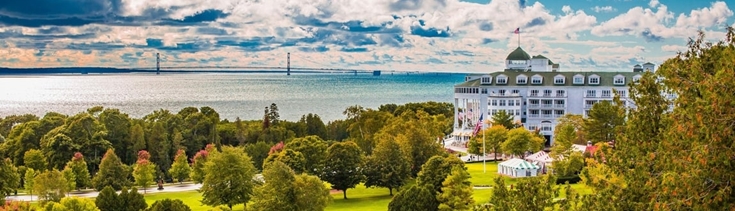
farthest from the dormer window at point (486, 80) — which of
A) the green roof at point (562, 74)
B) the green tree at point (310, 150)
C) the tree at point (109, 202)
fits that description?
the tree at point (109, 202)

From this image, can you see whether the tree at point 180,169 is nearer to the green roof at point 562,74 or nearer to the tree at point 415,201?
the tree at point 415,201

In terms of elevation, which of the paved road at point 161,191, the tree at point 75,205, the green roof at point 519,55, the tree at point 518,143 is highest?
the green roof at point 519,55

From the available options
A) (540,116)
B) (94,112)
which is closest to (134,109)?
(94,112)

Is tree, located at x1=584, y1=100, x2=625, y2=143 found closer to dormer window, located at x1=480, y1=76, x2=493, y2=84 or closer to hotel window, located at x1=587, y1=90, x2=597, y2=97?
hotel window, located at x1=587, y1=90, x2=597, y2=97

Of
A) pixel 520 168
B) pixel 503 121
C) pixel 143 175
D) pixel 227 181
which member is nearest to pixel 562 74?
pixel 503 121

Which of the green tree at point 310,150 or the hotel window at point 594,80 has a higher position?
the hotel window at point 594,80

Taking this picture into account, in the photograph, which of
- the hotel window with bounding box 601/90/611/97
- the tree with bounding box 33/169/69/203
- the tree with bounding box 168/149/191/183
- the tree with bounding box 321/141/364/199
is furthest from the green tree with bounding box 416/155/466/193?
the hotel window with bounding box 601/90/611/97
